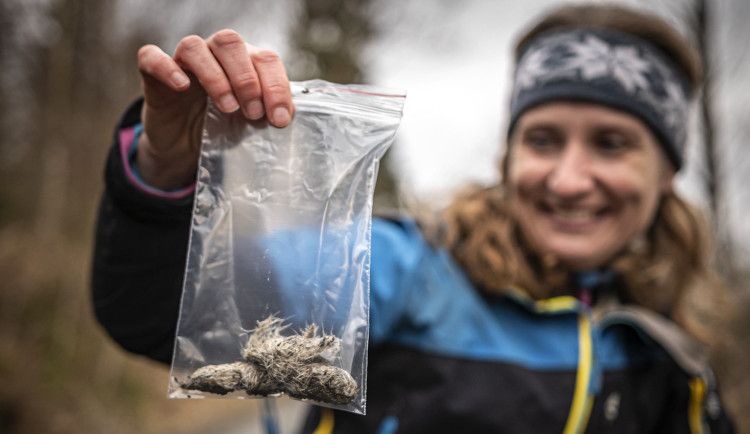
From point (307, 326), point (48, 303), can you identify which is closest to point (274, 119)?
point (307, 326)

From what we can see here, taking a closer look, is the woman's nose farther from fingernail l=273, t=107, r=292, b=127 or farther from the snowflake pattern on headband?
fingernail l=273, t=107, r=292, b=127

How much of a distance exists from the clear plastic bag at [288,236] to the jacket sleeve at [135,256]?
0.21 m

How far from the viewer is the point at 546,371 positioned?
1628 millimetres

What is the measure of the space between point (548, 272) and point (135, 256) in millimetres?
1613

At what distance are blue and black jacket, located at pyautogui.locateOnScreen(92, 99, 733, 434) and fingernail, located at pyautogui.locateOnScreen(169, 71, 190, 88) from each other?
91 centimetres

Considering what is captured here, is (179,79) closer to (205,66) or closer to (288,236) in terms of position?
(205,66)

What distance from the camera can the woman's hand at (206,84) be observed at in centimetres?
92

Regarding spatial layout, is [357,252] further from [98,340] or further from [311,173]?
[98,340]

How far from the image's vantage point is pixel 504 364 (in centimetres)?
163

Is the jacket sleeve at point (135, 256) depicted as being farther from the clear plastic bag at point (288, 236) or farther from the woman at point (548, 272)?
the clear plastic bag at point (288, 236)

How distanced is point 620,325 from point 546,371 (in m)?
0.43

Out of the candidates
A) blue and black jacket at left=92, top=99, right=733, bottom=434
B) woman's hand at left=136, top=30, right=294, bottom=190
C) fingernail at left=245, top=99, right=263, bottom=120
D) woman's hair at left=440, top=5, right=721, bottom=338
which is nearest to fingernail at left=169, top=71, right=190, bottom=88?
woman's hand at left=136, top=30, right=294, bottom=190

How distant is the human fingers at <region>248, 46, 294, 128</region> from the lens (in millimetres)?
946

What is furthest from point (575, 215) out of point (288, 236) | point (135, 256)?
point (135, 256)
